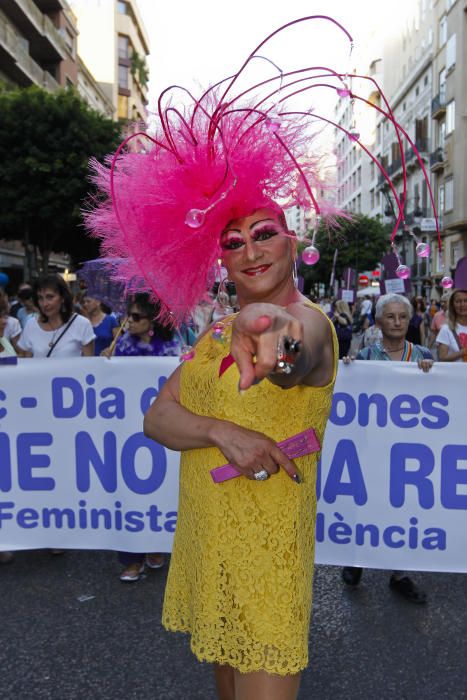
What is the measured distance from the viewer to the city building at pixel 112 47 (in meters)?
58.9

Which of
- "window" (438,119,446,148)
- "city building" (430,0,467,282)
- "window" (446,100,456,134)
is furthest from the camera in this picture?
"window" (438,119,446,148)

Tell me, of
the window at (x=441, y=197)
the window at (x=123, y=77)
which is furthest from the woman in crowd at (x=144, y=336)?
the window at (x=123, y=77)

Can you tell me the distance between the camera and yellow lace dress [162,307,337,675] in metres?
1.61

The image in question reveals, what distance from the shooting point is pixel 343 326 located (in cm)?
1084

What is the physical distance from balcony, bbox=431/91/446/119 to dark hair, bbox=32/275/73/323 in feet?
127

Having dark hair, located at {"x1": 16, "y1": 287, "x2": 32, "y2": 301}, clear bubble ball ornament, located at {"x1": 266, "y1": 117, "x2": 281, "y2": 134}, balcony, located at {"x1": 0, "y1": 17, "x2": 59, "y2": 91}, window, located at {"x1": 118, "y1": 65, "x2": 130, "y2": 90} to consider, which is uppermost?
window, located at {"x1": 118, "y1": 65, "x2": 130, "y2": 90}

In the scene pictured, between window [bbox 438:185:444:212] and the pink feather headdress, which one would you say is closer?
the pink feather headdress

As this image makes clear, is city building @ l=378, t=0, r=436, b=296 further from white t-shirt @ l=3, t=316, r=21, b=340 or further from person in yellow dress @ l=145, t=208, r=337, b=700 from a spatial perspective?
person in yellow dress @ l=145, t=208, r=337, b=700

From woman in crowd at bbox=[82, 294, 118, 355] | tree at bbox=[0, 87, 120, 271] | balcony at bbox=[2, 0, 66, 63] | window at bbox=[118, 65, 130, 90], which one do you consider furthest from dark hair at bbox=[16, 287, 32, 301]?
window at bbox=[118, 65, 130, 90]

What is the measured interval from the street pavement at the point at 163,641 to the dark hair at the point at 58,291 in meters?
1.81

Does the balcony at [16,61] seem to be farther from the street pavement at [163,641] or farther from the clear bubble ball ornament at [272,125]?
the clear bubble ball ornament at [272,125]

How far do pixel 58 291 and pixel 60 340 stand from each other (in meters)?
0.38

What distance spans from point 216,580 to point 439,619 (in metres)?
2.16

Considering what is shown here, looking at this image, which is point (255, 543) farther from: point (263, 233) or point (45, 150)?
point (45, 150)
